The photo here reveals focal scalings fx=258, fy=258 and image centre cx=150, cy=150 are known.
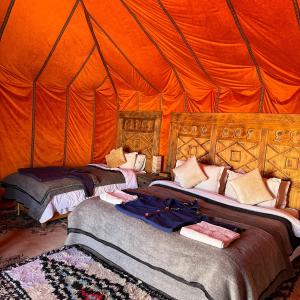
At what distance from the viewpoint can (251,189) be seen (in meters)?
3.18

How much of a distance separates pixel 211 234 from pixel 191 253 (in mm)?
248

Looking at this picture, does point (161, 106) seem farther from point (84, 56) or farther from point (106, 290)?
point (106, 290)

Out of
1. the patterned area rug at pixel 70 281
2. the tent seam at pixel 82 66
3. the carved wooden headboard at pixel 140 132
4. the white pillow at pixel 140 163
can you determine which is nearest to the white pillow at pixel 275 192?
the patterned area rug at pixel 70 281

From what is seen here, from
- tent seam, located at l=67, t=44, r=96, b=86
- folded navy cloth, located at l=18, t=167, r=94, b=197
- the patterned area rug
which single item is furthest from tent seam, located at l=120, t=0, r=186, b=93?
the patterned area rug

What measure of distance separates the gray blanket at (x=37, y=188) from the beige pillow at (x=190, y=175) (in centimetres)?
123

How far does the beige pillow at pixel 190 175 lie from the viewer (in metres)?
3.68

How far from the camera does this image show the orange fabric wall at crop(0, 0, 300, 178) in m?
2.54

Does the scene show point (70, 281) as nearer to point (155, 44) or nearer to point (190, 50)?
point (190, 50)

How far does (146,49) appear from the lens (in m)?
3.68

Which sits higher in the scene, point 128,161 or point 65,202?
point 128,161

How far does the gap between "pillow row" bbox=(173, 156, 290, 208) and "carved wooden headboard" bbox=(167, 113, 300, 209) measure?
249 mm

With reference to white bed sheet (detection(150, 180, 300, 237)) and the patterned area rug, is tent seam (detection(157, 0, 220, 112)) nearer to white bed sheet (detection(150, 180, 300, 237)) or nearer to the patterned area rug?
white bed sheet (detection(150, 180, 300, 237))

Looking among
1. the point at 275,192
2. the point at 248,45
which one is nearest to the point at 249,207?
the point at 275,192

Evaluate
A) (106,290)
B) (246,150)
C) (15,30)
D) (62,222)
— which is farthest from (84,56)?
(106,290)
